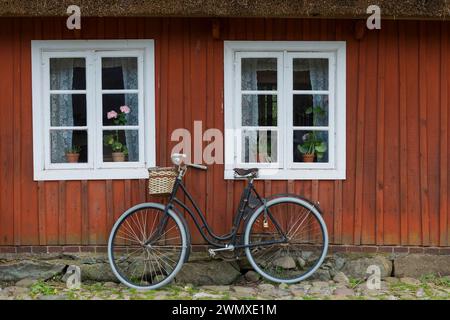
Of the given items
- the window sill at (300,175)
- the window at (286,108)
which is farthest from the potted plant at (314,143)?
the window sill at (300,175)

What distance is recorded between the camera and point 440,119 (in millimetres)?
6129

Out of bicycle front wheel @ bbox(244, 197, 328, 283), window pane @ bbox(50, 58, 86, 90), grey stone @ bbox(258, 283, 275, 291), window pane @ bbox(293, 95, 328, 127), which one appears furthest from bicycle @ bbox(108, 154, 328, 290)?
window pane @ bbox(50, 58, 86, 90)

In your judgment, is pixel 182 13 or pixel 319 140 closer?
pixel 182 13

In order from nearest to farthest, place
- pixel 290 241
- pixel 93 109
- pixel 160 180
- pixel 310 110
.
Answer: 1. pixel 160 180
2. pixel 290 241
3. pixel 93 109
4. pixel 310 110

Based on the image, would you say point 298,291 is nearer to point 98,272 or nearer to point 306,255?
point 306,255

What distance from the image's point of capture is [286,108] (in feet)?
20.1

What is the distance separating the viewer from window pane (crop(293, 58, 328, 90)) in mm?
6184

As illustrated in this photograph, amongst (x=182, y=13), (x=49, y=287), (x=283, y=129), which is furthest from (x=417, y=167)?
(x=49, y=287)

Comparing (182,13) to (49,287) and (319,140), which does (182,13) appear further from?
(49,287)

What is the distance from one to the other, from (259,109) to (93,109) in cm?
170

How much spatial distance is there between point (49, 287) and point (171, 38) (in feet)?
8.99

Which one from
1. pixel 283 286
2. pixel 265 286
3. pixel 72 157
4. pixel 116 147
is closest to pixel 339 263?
pixel 283 286

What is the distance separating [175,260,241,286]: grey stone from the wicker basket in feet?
2.82

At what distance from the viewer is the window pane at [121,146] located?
20.1 ft
